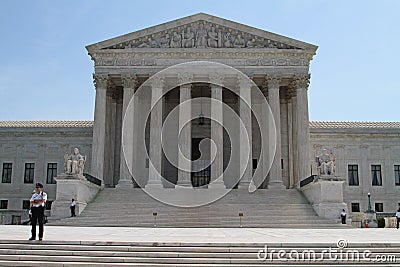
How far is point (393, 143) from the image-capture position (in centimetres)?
5297

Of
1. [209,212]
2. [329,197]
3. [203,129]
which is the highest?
[203,129]

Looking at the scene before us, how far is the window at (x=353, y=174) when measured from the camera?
52.1 metres

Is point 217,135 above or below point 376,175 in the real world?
above

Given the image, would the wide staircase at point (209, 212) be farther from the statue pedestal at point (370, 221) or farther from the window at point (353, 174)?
the window at point (353, 174)

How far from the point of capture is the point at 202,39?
1868 inches

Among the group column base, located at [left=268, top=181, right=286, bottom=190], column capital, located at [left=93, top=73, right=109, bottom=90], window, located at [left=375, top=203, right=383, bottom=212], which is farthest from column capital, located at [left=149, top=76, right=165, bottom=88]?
window, located at [left=375, top=203, right=383, bottom=212]

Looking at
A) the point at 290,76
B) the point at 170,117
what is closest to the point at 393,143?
the point at 290,76

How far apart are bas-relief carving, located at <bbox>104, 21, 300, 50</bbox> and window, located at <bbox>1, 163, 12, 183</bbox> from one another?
57.1 feet

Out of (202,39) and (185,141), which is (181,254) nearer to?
(185,141)

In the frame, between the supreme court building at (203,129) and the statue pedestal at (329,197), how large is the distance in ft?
9.78

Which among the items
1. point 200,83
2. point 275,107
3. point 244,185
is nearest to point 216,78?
point 200,83

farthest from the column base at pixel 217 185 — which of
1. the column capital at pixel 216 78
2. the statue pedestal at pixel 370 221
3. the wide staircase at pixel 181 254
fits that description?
the wide staircase at pixel 181 254

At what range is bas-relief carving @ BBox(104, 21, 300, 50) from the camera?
47375 mm

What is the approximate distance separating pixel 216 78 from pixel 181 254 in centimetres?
3286
